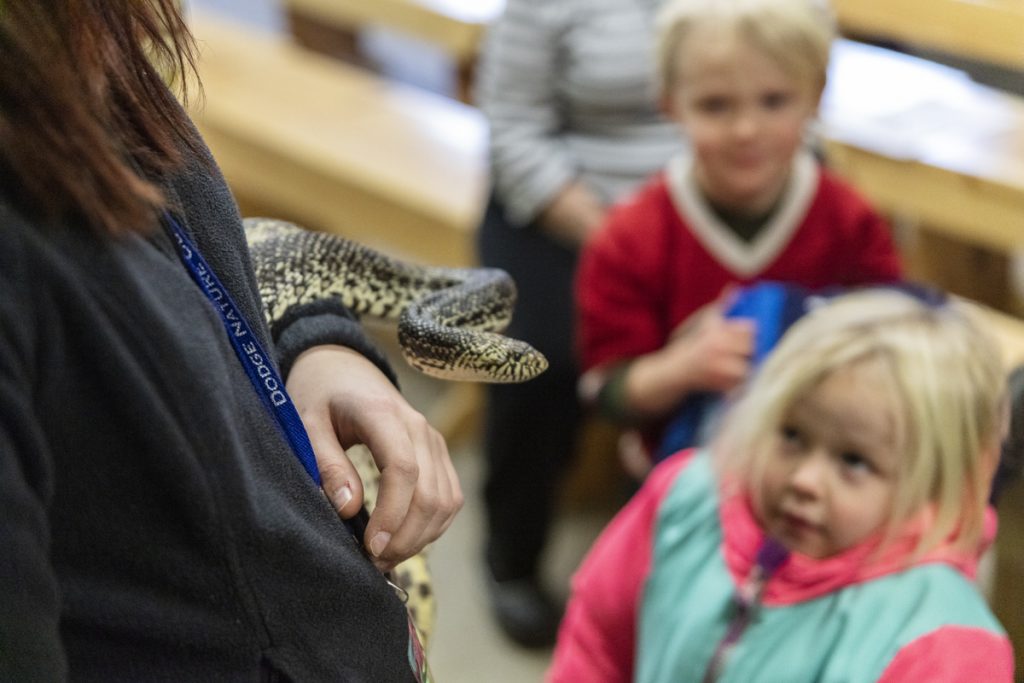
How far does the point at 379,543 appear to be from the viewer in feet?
2.40

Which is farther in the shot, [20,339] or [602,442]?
[602,442]

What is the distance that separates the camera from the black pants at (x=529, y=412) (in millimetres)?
2250

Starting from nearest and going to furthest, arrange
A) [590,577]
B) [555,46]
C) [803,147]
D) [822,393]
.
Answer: [822,393] < [590,577] < [803,147] < [555,46]

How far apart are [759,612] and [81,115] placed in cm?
93

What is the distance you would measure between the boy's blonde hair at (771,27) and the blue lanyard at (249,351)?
122 cm

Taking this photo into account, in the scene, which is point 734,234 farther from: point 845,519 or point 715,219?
point 845,519

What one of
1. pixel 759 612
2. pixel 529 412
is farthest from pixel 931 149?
pixel 759 612

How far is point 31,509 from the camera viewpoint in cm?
50

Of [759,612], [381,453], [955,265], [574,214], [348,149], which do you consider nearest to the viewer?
[381,453]

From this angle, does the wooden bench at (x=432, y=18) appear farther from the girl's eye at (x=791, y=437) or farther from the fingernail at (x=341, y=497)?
the fingernail at (x=341, y=497)

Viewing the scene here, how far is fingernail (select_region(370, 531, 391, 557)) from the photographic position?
73 centimetres

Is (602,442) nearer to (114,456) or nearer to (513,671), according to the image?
(513,671)

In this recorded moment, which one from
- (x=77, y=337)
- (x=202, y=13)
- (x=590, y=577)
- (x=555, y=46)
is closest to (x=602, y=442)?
(x=555, y=46)

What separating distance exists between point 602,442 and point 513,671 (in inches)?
26.6
